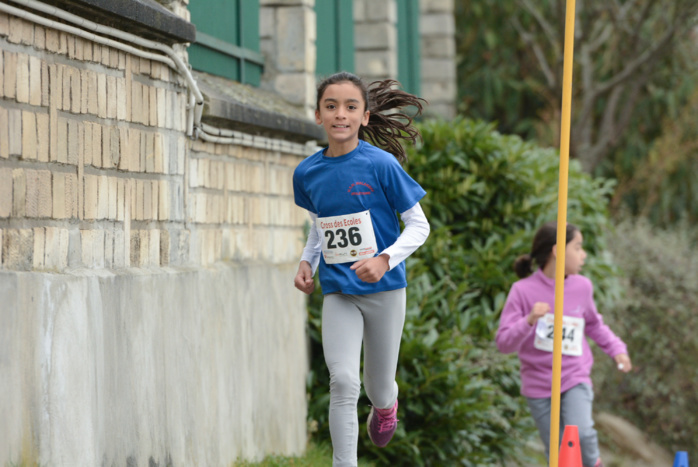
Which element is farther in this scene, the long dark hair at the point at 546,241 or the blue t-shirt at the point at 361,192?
the long dark hair at the point at 546,241

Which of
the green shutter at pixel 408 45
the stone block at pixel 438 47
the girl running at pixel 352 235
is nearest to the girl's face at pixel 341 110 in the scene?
the girl running at pixel 352 235

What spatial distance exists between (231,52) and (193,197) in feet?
6.12

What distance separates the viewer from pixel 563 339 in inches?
249

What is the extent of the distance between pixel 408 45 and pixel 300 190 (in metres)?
9.98

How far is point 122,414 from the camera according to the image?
4.80 metres

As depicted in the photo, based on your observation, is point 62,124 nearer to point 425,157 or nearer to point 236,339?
point 236,339

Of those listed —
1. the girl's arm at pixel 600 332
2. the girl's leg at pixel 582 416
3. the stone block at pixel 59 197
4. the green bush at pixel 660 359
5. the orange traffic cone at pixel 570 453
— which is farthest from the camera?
the green bush at pixel 660 359

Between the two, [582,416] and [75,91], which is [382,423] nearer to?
[582,416]

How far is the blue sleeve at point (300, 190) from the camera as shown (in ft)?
15.8

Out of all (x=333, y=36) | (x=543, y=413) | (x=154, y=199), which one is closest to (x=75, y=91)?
(x=154, y=199)

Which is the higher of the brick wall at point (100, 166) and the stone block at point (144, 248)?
the brick wall at point (100, 166)

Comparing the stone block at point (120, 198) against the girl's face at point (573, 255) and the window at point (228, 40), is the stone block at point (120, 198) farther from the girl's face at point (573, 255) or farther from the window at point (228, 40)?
the girl's face at point (573, 255)

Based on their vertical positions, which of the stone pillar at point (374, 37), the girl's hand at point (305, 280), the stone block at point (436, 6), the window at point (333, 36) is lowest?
the girl's hand at point (305, 280)

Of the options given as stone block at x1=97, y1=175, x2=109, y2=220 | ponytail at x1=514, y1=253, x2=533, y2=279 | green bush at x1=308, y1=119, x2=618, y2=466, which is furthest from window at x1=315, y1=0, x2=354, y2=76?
stone block at x1=97, y1=175, x2=109, y2=220
